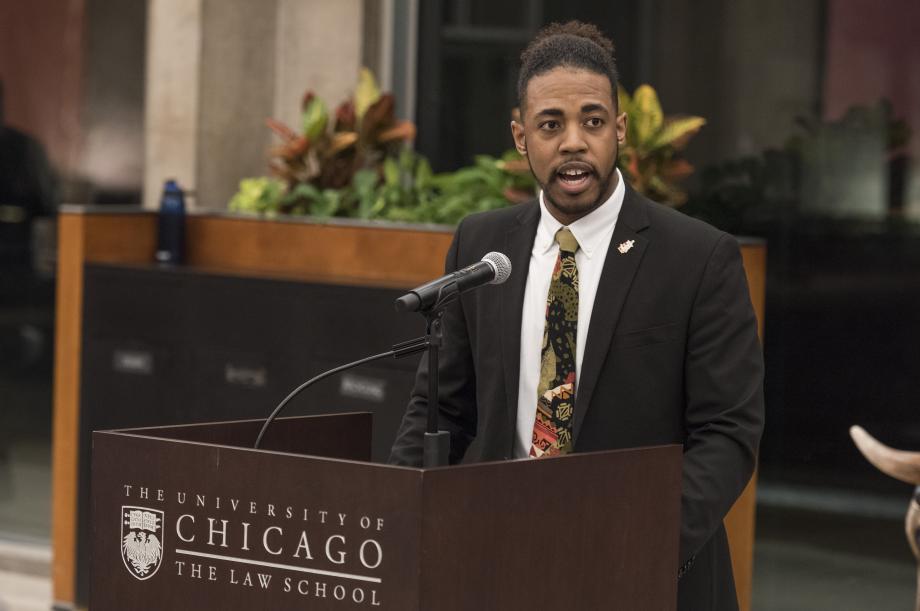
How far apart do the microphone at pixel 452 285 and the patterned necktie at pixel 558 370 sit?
0.72 feet

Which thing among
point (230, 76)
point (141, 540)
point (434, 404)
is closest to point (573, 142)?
point (434, 404)

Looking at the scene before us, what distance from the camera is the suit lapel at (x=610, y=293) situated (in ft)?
7.63

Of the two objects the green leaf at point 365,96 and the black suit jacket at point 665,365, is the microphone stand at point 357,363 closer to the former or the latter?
the black suit jacket at point 665,365

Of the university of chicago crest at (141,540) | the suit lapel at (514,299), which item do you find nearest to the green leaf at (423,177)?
the suit lapel at (514,299)

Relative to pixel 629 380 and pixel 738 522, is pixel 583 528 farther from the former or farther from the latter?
pixel 738 522

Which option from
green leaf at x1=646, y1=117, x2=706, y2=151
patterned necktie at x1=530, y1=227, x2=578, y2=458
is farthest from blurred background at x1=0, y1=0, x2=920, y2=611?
patterned necktie at x1=530, y1=227, x2=578, y2=458

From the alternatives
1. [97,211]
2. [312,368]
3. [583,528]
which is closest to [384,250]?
[312,368]

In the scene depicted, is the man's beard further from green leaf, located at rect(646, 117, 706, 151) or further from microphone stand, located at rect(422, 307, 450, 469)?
green leaf, located at rect(646, 117, 706, 151)

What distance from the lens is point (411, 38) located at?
662cm

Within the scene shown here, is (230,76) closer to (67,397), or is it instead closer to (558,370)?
(67,397)

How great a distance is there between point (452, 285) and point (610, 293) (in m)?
0.35

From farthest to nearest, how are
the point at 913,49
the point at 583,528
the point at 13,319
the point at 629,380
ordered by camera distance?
the point at 13,319
the point at 913,49
the point at 629,380
the point at 583,528

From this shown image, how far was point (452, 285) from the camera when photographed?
2090mm

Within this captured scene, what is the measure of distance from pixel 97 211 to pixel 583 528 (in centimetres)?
416
